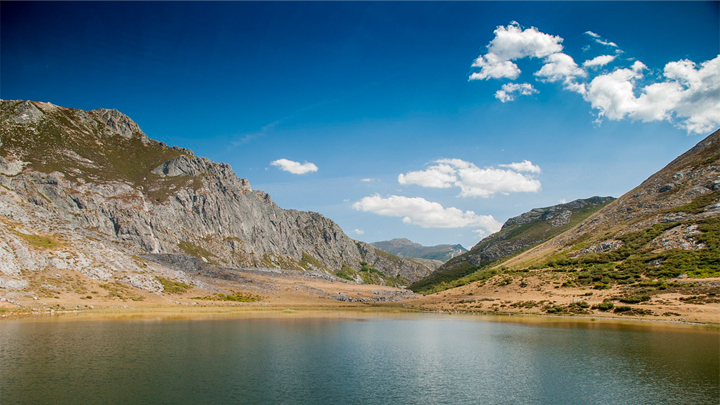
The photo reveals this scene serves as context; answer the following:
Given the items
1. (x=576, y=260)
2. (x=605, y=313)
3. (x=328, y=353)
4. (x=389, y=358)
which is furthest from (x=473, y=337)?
(x=576, y=260)

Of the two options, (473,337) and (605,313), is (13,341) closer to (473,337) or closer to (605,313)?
(473,337)

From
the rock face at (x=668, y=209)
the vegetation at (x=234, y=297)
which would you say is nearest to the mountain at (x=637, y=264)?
the rock face at (x=668, y=209)

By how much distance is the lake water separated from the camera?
97.8 ft

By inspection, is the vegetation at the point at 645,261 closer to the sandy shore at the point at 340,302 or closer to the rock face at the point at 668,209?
the rock face at the point at 668,209

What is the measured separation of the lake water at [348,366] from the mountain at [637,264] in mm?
25942

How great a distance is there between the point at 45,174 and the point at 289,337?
577 feet

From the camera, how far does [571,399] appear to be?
99.0ft

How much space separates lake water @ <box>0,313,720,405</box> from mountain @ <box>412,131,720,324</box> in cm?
2594

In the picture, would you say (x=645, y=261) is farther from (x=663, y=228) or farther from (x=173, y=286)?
(x=173, y=286)

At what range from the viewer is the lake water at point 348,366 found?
29.8m

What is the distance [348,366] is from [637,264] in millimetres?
100398

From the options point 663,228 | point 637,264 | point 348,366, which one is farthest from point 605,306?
point 348,366

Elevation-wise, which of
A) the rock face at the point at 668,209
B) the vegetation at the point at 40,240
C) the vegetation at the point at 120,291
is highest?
the rock face at the point at 668,209

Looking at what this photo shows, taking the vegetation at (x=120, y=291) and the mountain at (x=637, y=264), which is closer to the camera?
the mountain at (x=637, y=264)
